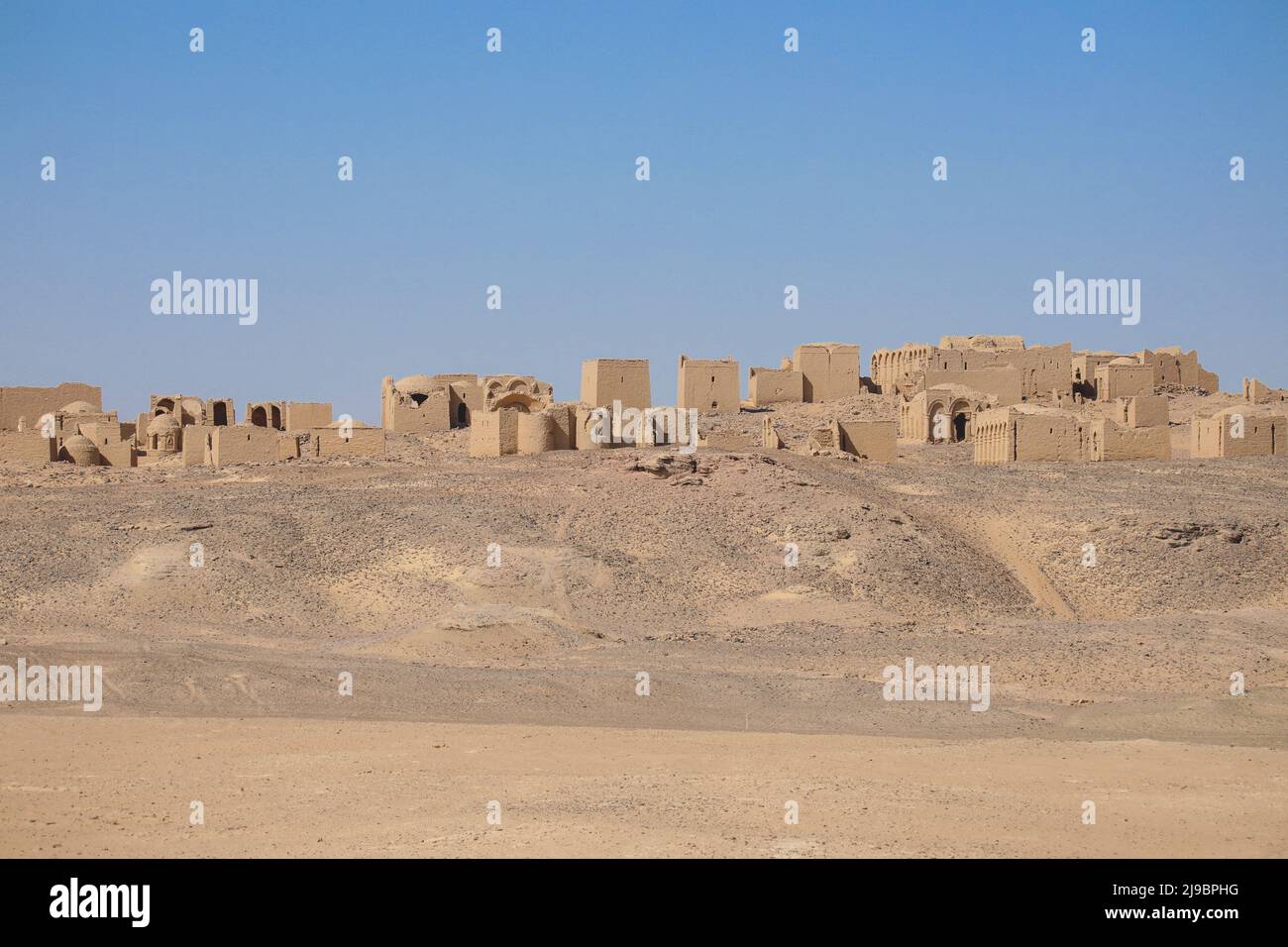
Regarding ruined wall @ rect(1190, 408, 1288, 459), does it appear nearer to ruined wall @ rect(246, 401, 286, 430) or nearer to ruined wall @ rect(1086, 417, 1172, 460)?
ruined wall @ rect(1086, 417, 1172, 460)

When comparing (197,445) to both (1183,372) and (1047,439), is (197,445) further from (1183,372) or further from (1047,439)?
(1183,372)

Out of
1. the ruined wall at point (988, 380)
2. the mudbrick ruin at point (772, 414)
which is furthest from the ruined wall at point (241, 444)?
the ruined wall at point (988, 380)

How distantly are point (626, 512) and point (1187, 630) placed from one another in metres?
11.3

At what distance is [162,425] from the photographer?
44.8 meters

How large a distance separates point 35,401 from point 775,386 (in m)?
28.3

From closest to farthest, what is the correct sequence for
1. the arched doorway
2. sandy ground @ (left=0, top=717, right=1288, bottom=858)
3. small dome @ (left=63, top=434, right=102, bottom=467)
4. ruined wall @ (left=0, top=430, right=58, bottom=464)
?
A: sandy ground @ (left=0, top=717, right=1288, bottom=858), ruined wall @ (left=0, top=430, right=58, bottom=464), small dome @ (left=63, top=434, right=102, bottom=467), the arched doorway

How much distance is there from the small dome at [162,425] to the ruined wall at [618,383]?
13124mm

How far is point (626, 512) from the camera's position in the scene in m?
28.2

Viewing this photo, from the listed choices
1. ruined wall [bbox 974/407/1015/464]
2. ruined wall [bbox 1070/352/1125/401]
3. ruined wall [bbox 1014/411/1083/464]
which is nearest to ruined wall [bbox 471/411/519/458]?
ruined wall [bbox 974/407/1015/464]

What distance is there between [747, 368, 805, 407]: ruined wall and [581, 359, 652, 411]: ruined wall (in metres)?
7.72

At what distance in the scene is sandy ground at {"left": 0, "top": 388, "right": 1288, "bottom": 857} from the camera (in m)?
12.0

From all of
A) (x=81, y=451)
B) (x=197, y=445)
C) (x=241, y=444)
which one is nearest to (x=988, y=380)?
(x=241, y=444)

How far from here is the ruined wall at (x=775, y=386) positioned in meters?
54.4
